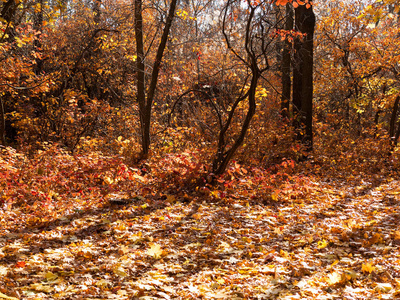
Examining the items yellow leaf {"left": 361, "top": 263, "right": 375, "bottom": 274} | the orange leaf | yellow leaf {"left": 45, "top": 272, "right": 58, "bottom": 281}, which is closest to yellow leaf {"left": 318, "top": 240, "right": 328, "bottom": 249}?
yellow leaf {"left": 361, "top": 263, "right": 375, "bottom": 274}

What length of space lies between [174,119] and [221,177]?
517 cm

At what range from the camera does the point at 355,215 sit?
571cm

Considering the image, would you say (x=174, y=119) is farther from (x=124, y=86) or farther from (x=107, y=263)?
(x=107, y=263)

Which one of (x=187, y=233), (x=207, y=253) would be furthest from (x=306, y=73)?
(x=207, y=253)

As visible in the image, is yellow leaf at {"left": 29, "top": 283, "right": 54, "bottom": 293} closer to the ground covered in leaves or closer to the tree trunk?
the ground covered in leaves

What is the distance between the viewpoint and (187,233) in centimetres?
489

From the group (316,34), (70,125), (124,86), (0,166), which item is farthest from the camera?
(316,34)

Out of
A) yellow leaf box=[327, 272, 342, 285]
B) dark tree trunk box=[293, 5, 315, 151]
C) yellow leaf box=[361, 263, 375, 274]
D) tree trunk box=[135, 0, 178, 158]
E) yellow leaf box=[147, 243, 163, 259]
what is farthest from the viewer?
dark tree trunk box=[293, 5, 315, 151]

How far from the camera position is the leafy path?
3.27m

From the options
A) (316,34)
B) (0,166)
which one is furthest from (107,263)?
(316,34)

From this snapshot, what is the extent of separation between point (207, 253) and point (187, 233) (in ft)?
2.33

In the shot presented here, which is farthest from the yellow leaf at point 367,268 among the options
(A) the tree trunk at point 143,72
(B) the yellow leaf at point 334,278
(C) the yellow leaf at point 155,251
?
(A) the tree trunk at point 143,72

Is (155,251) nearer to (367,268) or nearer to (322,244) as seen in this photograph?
(322,244)

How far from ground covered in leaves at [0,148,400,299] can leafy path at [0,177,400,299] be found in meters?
0.02
